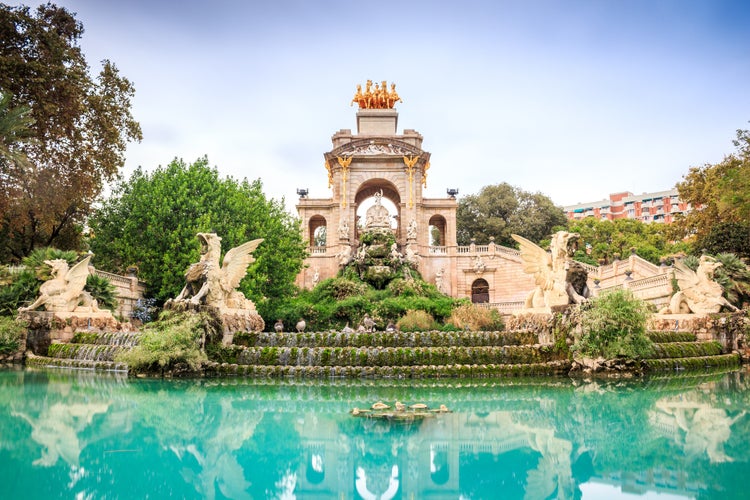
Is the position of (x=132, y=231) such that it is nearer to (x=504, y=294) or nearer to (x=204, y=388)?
(x=204, y=388)

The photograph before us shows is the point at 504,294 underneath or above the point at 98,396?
above

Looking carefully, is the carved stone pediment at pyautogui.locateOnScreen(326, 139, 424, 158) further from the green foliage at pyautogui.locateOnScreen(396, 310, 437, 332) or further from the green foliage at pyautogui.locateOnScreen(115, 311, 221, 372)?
the green foliage at pyautogui.locateOnScreen(115, 311, 221, 372)

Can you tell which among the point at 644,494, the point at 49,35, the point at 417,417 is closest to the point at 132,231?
the point at 49,35

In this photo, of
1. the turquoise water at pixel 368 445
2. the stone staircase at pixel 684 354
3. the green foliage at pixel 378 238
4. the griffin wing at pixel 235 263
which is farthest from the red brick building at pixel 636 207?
the turquoise water at pixel 368 445

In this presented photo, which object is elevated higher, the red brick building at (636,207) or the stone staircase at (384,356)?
the red brick building at (636,207)

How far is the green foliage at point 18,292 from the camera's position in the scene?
54.5 ft

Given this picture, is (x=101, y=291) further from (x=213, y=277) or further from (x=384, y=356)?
(x=384, y=356)

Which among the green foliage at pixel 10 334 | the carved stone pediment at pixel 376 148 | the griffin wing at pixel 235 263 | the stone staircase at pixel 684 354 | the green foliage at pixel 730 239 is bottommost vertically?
the stone staircase at pixel 684 354

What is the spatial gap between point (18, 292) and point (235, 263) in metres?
7.13

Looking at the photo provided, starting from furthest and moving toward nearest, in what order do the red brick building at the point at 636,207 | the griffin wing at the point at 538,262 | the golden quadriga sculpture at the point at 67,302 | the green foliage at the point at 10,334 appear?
the red brick building at the point at 636,207 → the golden quadriga sculpture at the point at 67,302 → the green foliage at the point at 10,334 → the griffin wing at the point at 538,262

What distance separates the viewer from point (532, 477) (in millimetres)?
5188

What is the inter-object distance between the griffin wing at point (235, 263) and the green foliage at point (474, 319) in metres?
11.9

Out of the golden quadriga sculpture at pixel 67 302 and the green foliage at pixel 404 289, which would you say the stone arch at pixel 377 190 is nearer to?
the green foliage at pixel 404 289

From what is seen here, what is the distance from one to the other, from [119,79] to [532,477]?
1970cm
